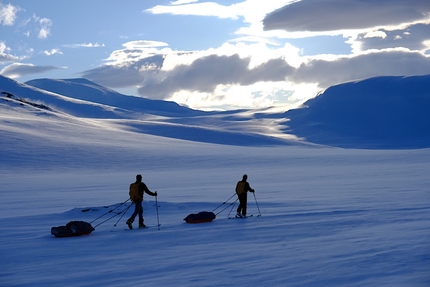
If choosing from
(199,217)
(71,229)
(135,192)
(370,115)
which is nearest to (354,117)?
(370,115)

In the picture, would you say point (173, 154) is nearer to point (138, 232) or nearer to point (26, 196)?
point (26, 196)

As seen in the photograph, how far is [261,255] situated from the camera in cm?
920

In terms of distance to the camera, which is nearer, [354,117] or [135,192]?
[135,192]

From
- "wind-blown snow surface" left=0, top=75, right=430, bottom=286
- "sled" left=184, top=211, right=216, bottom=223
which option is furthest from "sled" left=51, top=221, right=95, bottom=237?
"sled" left=184, top=211, right=216, bottom=223

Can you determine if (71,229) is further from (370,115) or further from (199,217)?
(370,115)

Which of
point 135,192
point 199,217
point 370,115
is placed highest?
point 370,115

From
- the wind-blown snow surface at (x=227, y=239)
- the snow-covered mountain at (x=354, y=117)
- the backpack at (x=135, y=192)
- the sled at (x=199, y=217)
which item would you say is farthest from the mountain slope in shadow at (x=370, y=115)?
the backpack at (x=135, y=192)

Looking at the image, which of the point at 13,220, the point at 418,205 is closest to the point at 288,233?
the point at 418,205

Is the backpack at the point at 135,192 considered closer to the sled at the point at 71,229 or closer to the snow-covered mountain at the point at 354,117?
the sled at the point at 71,229

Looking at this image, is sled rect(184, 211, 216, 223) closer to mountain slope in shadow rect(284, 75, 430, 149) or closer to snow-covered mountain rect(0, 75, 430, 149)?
snow-covered mountain rect(0, 75, 430, 149)

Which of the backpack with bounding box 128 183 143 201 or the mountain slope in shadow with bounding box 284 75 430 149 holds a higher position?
the mountain slope in shadow with bounding box 284 75 430 149

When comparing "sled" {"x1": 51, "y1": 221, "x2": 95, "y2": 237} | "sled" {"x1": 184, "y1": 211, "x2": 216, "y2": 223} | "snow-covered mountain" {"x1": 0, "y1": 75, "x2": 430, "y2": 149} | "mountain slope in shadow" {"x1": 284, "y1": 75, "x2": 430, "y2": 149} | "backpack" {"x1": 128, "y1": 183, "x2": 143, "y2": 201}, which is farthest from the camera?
"snow-covered mountain" {"x1": 0, "y1": 75, "x2": 430, "y2": 149}

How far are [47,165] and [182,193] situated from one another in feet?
66.6

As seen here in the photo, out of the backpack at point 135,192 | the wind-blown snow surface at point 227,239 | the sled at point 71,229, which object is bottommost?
the wind-blown snow surface at point 227,239
